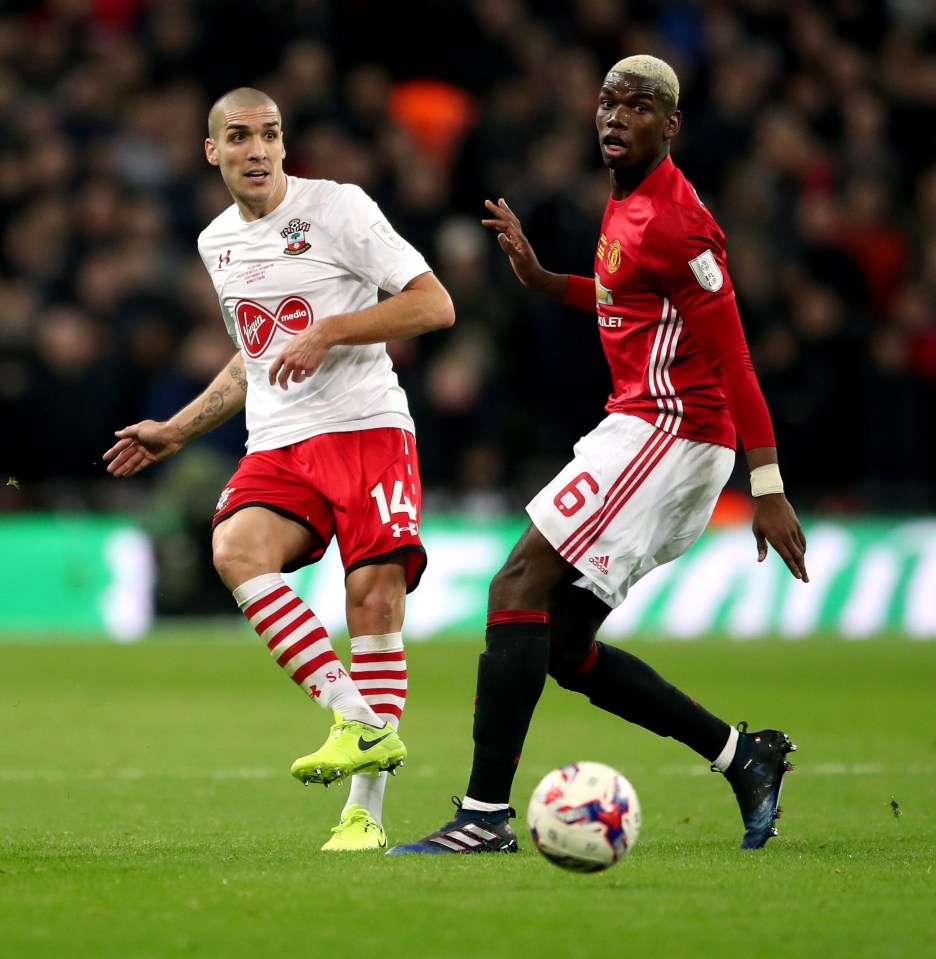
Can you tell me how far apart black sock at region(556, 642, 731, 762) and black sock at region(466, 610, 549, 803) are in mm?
399

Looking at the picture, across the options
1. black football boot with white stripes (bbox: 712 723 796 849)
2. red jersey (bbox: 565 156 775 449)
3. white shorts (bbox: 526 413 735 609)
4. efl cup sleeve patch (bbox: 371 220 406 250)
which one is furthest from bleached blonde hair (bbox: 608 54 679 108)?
black football boot with white stripes (bbox: 712 723 796 849)

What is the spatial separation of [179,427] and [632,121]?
1.86 metres

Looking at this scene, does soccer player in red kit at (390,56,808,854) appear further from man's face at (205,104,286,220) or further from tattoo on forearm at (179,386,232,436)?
tattoo on forearm at (179,386,232,436)

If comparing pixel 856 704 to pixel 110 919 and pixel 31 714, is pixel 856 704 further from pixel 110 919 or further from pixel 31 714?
pixel 110 919

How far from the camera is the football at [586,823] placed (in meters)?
4.78

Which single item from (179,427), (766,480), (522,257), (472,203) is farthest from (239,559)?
(472,203)

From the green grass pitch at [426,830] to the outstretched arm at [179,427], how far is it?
126cm

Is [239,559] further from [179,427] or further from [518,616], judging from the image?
[518,616]

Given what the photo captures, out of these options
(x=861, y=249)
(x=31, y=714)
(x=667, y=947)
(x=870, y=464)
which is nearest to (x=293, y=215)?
(x=667, y=947)

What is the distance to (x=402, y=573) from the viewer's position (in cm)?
592

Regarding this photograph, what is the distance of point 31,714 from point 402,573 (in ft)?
16.0

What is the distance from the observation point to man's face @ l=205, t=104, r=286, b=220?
19.8 feet

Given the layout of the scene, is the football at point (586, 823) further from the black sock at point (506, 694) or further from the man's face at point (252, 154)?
the man's face at point (252, 154)

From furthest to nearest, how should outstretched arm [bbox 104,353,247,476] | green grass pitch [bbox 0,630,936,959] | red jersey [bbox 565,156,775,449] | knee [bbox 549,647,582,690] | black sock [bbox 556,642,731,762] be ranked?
outstretched arm [bbox 104,353,247,476], black sock [bbox 556,642,731,762], knee [bbox 549,647,582,690], red jersey [bbox 565,156,775,449], green grass pitch [bbox 0,630,936,959]
